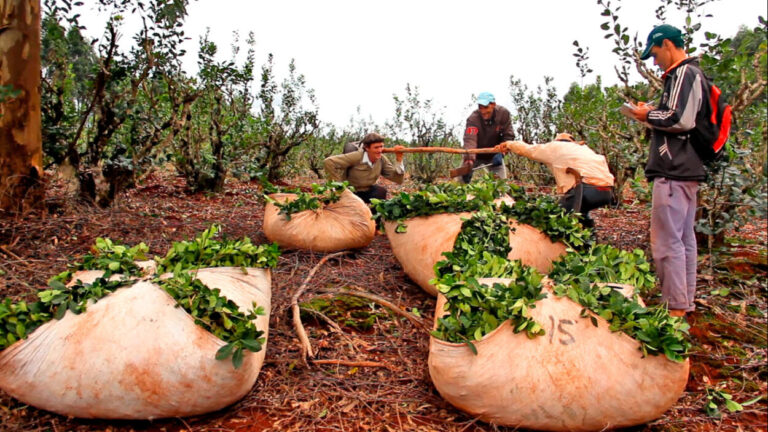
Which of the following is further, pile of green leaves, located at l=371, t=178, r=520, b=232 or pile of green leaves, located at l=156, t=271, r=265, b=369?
pile of green leaves, located at l=371, t=178, r=520, b=232

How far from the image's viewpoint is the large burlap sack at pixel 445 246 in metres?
3.20

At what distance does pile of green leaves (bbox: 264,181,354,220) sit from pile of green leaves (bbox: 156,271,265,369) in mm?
2028

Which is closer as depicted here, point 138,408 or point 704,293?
point 138,408

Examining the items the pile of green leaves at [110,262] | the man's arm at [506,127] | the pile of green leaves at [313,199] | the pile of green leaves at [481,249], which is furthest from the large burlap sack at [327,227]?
the man's arm at [506,127]

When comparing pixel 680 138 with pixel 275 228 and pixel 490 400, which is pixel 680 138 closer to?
pixel 490 400

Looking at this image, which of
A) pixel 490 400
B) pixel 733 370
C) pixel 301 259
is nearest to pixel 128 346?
pixel 490 400

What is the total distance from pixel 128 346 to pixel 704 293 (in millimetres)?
3601

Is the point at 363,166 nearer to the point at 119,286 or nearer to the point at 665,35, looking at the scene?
the point at 665,35

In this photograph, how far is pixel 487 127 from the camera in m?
5.93

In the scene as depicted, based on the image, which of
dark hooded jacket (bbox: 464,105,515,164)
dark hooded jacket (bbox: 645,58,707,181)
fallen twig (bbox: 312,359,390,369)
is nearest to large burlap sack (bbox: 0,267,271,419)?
fallen twig (bbox: 312,359,390,369)

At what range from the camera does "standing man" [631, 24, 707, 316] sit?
283 centimetres

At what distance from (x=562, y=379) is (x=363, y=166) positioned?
3.51m

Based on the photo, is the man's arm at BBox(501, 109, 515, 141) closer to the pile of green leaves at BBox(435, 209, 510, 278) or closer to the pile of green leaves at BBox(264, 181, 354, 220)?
the pile of green leaves at BBox(264, 181, 354, 220)

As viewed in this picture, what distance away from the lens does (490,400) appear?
1973 mm
